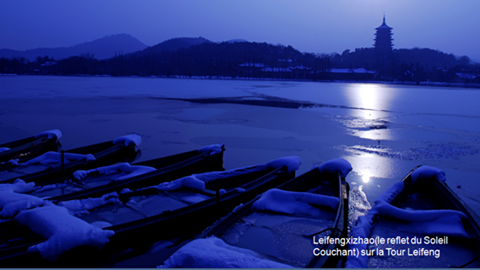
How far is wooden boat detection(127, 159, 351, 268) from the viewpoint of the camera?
2764 mm

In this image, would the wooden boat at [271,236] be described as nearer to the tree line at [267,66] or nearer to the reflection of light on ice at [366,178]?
the reflection of light on ice at [366,178]

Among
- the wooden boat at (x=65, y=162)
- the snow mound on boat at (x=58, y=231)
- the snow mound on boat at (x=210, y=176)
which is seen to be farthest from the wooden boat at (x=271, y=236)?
the wooden boat at (x=65, y=162)

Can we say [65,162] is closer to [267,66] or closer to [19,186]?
[19,186]

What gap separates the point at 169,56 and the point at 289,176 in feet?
355

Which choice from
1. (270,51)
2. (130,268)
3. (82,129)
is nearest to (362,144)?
(130,268)

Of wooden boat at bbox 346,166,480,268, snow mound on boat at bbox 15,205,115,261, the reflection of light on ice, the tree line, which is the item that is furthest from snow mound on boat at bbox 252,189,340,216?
the tree line

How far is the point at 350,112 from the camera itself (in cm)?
1695

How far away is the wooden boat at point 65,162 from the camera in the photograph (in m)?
5.53

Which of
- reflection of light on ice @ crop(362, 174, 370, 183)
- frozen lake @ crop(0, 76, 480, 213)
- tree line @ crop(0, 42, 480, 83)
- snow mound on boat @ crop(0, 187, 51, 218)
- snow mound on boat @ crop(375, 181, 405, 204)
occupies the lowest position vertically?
reflection of light on ice @ crop(362, 174, 370, 183)

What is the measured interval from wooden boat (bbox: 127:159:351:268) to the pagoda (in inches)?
3941

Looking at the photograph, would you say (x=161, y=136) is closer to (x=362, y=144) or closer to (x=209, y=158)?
(x=209, y=158)

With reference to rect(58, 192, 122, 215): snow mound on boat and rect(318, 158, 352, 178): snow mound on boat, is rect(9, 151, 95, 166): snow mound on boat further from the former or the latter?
rect(318, 158, 352, 178): snow mound on boat

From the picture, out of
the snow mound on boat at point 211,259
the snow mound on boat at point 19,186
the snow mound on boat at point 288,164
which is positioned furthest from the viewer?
the snow mound on boat at point 288,164

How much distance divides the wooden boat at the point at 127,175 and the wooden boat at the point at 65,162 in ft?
1.00
